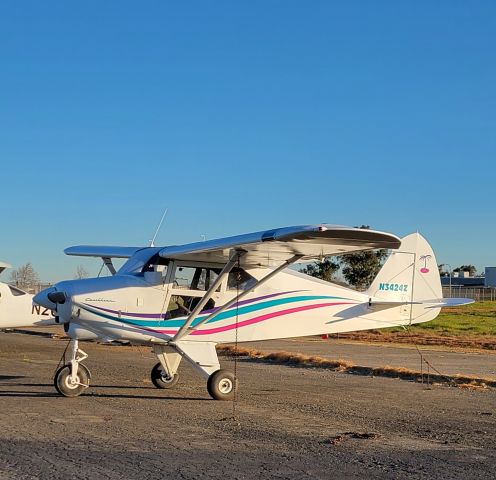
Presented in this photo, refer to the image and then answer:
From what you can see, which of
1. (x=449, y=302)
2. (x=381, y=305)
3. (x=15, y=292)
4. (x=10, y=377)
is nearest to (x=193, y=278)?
(x=381, y=305)

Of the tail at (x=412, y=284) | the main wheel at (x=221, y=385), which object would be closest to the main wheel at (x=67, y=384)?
the main wheel at (x=221, y=385)

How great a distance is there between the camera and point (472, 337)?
116 feet

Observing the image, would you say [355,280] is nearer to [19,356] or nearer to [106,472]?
[19,356]

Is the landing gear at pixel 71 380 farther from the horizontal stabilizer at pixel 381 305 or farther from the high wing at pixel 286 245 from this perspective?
the horizontal stabilizer at pixel 381 305

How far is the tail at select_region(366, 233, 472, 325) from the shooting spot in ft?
54.2

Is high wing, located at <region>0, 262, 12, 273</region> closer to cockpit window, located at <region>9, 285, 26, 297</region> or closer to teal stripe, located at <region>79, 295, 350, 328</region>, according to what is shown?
cockpit window, located at <region>9, 285, 26, 297</region>

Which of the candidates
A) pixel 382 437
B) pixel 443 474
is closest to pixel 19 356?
pixel 382 437

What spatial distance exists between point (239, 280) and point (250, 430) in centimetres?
468

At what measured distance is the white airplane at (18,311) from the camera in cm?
2203

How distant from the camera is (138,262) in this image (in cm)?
1365

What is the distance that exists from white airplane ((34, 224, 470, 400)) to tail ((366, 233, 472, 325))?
1382 millimetres

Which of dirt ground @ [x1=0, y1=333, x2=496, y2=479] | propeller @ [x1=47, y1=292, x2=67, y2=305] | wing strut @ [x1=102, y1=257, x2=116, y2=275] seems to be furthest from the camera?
wing strut @ [x1=102, y1=257, x2=116, y2=275]

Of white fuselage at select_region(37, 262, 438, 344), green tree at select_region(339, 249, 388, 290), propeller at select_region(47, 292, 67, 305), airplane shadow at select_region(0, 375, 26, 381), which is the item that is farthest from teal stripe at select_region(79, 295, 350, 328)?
green tree at select_region(339, 249, 388, 290)

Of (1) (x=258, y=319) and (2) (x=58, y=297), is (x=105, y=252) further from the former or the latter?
(1) (x=258, y=319)
